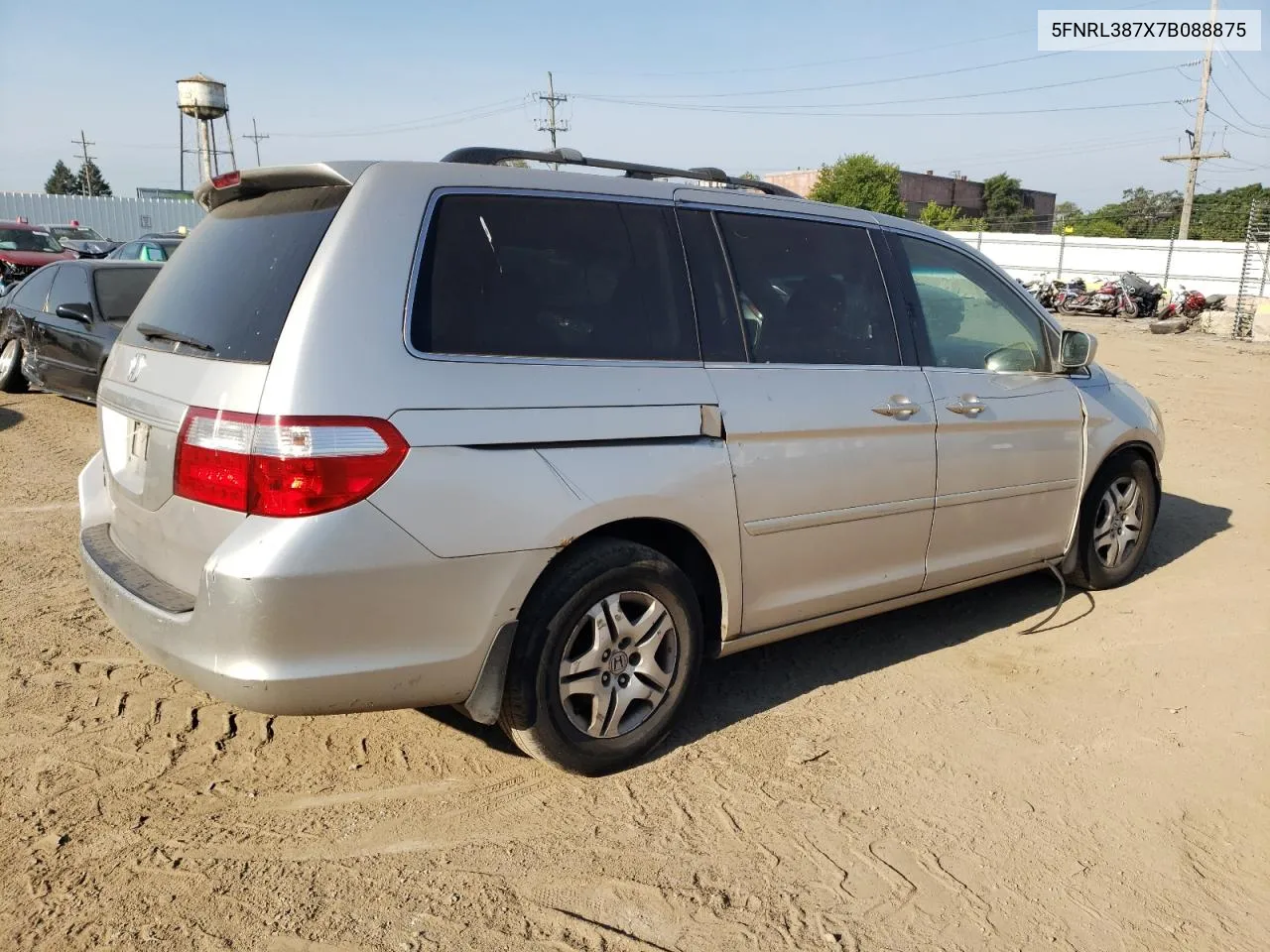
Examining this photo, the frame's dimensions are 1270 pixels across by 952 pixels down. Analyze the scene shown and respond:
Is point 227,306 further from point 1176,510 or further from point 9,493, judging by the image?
point 1176,510

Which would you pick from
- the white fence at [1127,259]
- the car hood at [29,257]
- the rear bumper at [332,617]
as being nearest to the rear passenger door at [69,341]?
the rear bumper at [332,617]

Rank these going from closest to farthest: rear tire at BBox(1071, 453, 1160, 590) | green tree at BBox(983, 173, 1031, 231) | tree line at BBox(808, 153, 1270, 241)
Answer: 1. rear tire at BBox(1071, 453, 1160, 590)
2. tree line at BBox(808, 153, 1270, 241)
3. green tree at BBox(983, 173, 1031, 231)

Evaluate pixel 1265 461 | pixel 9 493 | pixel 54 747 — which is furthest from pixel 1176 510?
pixel 9 493

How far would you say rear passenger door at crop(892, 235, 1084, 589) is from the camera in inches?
164

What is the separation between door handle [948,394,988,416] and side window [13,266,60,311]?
30.6 ft

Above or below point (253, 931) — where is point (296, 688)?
above

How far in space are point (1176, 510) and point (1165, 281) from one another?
3127 centimetres

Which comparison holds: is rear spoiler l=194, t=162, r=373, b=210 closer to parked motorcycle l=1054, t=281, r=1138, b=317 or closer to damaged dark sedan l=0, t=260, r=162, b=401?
damaged dark sedan l=0, t=260, r=162, b=401

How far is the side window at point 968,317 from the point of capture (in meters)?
4.26

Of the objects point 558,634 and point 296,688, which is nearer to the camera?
point 296,688

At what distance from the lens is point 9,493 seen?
6.69 metres

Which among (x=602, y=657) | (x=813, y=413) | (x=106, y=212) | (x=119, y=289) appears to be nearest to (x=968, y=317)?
(x=813, y=413)

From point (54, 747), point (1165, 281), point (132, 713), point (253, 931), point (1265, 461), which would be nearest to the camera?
point (253, 931)

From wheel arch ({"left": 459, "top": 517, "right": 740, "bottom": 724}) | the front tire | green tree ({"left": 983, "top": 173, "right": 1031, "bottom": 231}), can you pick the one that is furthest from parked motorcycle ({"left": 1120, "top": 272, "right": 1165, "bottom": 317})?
green tree ({"left": 983, "top": 173, "right": 1031, "bottom": 231})
